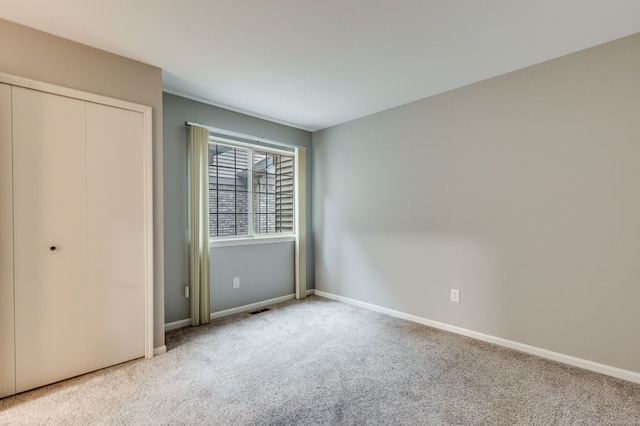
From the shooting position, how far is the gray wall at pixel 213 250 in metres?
3.15

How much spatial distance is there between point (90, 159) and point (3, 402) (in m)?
1.63

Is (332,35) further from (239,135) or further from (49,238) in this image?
(49,238)

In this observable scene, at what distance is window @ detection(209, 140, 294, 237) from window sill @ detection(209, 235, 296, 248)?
9cm

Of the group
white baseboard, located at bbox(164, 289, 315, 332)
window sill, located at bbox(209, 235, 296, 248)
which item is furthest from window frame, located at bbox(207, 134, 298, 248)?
white baseboard, located at bbox(164, 289, 315, 332)

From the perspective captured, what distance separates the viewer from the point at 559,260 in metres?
2.45

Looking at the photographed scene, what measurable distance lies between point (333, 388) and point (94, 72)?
284 centimetres

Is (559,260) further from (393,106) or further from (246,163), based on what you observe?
(246,163)

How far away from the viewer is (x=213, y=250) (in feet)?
11.4

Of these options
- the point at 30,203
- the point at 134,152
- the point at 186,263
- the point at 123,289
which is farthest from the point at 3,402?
the point at 134,152

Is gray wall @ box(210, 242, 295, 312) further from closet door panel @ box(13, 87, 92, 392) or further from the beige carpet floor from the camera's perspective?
closet door panel @ box(13, 87, 92, 392)

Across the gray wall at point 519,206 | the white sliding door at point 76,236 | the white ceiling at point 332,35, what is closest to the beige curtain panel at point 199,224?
the white ceiling at point 332,35

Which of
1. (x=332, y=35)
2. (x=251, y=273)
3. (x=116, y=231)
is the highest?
(x=332, y=35)

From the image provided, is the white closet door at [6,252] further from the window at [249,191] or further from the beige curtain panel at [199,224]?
the window at [249,191]

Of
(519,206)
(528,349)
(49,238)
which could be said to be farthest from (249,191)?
(528,349)
